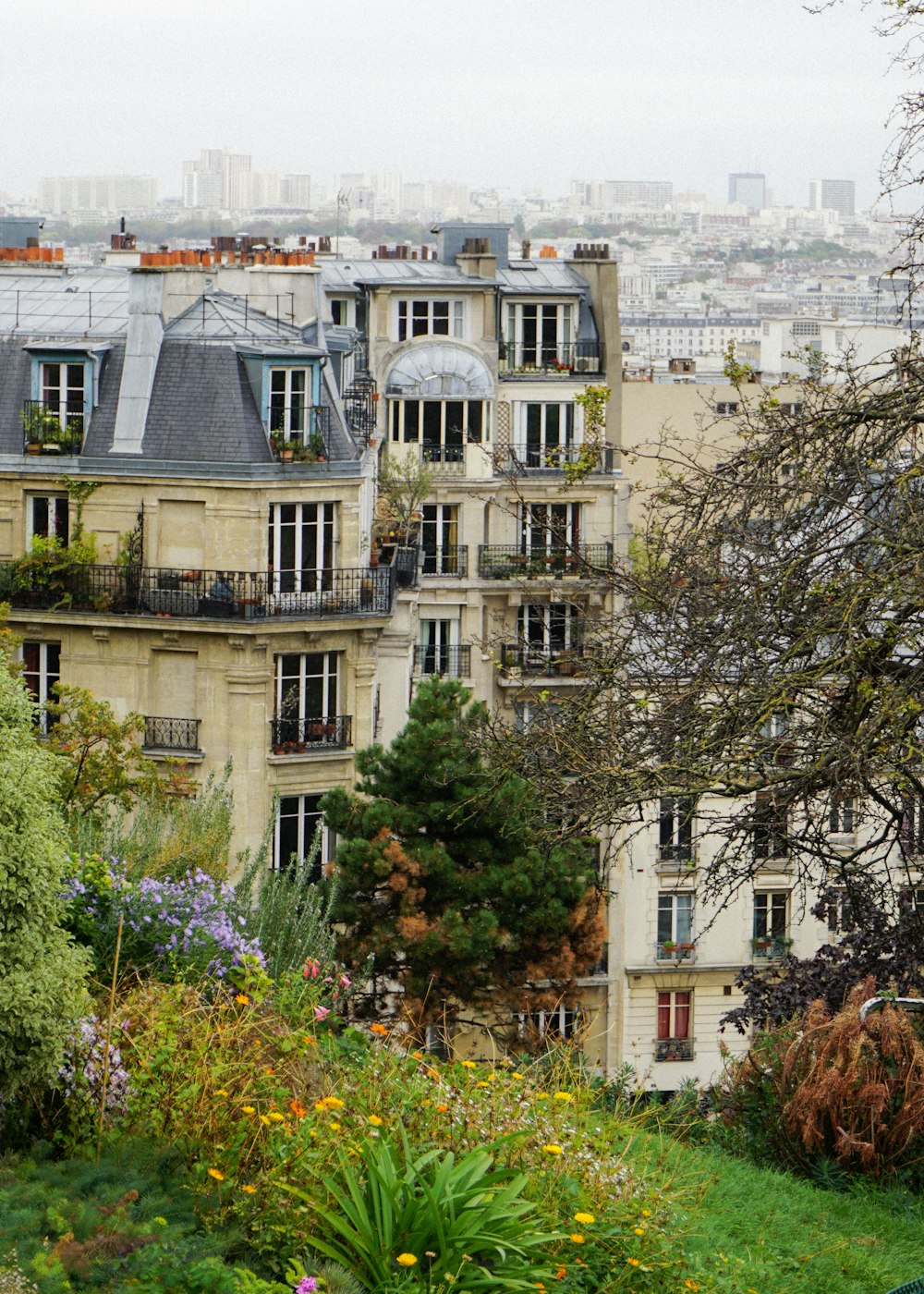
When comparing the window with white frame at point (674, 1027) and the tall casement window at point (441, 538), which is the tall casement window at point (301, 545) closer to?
the window with white frame at point (674, 1027)

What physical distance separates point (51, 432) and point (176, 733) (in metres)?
6.53

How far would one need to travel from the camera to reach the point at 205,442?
42.8 metres

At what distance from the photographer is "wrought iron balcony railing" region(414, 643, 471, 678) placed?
206 ft

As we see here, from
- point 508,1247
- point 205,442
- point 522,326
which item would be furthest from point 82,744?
point 522,326

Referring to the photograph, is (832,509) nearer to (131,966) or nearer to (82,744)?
(131,966)

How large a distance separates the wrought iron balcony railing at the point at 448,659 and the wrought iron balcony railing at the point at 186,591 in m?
19.0

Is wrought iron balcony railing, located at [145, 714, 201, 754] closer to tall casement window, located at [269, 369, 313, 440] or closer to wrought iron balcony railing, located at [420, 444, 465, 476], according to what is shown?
tall casement window, located at [269, 369, 313, 440]

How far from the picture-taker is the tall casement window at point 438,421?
205ft

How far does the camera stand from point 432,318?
64375 mm

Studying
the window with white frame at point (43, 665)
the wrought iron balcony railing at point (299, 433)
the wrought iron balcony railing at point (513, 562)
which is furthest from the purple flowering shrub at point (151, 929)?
the wrought iron balcony railing at point (513, 562)

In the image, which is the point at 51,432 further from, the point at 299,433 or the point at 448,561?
the point at 448,561

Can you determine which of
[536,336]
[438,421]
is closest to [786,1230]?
[438,421]

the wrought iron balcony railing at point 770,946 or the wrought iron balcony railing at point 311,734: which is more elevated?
the wrought iron balcony railing at point 311,734

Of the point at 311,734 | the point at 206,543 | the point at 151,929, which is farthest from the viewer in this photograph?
the point at 311,734
